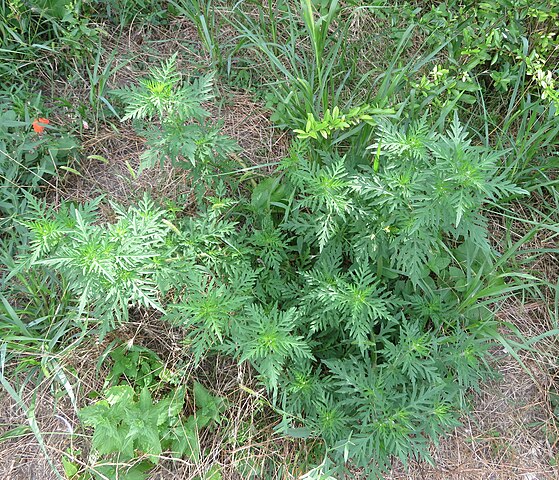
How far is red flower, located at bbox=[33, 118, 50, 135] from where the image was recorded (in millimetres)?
2639

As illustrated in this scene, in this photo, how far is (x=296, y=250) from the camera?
2426 mm

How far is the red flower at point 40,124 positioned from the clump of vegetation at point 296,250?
0.01m

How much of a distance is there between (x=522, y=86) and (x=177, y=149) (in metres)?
1.75

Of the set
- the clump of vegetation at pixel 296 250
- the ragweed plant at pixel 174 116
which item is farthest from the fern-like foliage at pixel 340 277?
the ragweed plant at pixel 174 116

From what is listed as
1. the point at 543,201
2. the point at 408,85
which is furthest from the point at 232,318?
the point at 543,201

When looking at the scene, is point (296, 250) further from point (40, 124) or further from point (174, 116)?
point (40, 124)

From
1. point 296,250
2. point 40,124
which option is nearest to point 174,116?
point 296,250

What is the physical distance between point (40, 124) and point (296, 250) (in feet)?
4.73

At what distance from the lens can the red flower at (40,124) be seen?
2.64 metres

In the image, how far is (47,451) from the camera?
2.40 m

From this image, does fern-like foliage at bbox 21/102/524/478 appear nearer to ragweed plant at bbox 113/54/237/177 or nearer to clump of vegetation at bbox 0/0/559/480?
clump of vegetation at bbox 0/0/559/480

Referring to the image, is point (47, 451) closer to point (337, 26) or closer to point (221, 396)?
point (221, 396)

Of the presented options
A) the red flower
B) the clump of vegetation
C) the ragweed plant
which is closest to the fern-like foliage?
the clump of vegetation

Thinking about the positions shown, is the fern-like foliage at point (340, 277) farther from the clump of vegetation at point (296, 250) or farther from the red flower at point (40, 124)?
the red flower at point (40, 124)
